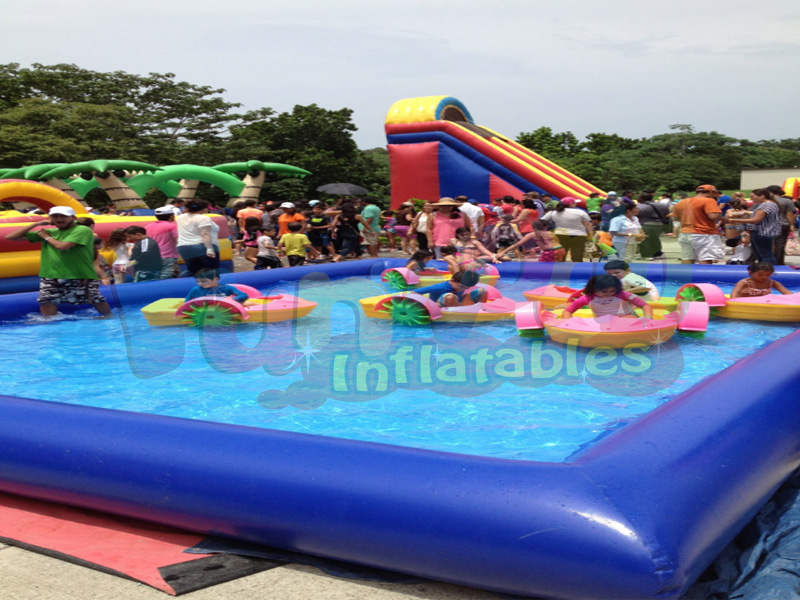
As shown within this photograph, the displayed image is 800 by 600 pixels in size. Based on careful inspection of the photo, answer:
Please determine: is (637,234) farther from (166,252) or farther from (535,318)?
(166,252)

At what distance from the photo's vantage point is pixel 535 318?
6934 mm

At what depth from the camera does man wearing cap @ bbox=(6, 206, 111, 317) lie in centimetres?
724

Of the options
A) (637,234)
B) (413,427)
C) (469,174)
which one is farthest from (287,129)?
(413,427)

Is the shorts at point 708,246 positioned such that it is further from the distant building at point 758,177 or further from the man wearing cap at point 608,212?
the distant building at point 758,177

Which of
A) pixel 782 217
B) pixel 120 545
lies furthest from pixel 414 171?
pixel 120 545

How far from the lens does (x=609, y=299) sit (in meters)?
6.59

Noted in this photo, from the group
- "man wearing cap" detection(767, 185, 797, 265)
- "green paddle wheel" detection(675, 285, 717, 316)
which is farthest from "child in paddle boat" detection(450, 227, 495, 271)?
"man wearing cap" detection(767, 185, 797, 265)

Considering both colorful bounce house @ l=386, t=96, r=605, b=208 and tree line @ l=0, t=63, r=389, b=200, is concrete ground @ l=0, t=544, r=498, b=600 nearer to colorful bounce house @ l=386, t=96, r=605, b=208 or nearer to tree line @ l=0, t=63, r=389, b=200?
colorful bounce house @ l=386, t=96, r=605, b=208

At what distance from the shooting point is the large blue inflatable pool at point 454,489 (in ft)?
8.62

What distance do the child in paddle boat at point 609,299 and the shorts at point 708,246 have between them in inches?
169

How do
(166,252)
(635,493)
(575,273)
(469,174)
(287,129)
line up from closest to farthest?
(635,493) → (166,252) → (575,273) → (469,174) → (287,129)

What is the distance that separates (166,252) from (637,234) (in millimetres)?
6408

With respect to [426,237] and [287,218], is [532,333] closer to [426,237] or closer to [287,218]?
[426,237]

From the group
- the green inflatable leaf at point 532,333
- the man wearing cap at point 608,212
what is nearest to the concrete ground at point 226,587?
the green inflatable leaf at point 532,333
